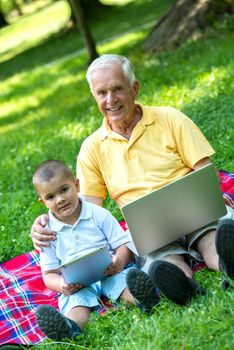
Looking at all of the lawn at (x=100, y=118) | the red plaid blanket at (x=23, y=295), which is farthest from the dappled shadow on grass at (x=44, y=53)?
the red plaid blanket at (x=23, y=295)

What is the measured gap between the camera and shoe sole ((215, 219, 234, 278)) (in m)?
3.60

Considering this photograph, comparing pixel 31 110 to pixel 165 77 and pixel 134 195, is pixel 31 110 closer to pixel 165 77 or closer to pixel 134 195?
pixel 165 77

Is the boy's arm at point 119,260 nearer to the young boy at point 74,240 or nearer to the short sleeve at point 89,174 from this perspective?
the young boy at point 74,240

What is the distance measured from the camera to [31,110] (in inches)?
454

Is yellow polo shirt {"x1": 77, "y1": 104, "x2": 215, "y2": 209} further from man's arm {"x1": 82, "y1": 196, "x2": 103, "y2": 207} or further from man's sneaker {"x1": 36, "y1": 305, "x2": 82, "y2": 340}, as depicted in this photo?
man's sneaker {"x1": 36, "y1": 305, "x2": 82, "y2": 340}

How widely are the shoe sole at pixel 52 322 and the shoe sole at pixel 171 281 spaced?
58 centimetres

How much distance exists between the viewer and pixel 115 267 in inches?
166

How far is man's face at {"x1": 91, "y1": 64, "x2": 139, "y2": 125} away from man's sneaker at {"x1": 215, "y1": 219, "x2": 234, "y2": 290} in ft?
3.96

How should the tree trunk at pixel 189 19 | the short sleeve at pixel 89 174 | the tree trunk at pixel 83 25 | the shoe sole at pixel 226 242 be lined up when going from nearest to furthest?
1. the shoe sole at pixel 226 242
2. the short sleeve at pixel 89 174
3. the tree trunk at pixel 189 19
4. the tree trunk at pixel 83 25

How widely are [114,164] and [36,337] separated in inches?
46.5

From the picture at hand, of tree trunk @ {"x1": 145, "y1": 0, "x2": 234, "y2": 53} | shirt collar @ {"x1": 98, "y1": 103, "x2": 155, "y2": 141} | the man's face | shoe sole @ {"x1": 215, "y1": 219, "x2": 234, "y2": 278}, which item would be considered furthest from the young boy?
tree trunk @ {"x1": 145, "y1": 0, "x2": 234, "y2": 53}

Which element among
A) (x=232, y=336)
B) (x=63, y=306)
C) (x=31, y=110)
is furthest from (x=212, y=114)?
(x=31, y=110)

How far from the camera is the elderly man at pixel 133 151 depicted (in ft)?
14.1

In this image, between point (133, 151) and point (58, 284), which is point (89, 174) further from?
point (58, 284)
